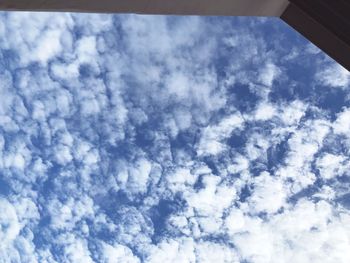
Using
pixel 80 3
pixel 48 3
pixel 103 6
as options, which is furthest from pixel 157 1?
pixel 48 3

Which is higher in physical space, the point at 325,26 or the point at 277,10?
the point at 277,10

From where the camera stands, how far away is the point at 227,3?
19.6 feet

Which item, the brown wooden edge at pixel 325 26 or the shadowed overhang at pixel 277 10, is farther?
the brown wooden edge at pixel 325 26

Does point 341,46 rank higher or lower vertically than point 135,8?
higher

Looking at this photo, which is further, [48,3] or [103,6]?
[103,6]

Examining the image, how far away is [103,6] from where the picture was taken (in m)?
4.96

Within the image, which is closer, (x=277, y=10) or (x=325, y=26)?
(x=325, y=26)

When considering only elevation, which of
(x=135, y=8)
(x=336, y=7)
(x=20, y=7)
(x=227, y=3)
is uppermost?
(x=227, y=3)

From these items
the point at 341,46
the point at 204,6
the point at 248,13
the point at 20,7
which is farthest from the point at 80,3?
the point at 341,46

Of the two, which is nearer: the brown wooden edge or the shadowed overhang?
the shadowed overhang

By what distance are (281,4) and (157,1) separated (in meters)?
2.24

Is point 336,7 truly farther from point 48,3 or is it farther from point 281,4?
point 48,3

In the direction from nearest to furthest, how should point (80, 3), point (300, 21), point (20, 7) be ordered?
point (20, 7)
point (80, 3)
point (300, 21)

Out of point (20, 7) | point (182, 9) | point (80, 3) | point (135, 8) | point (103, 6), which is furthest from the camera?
point (182, 9)
